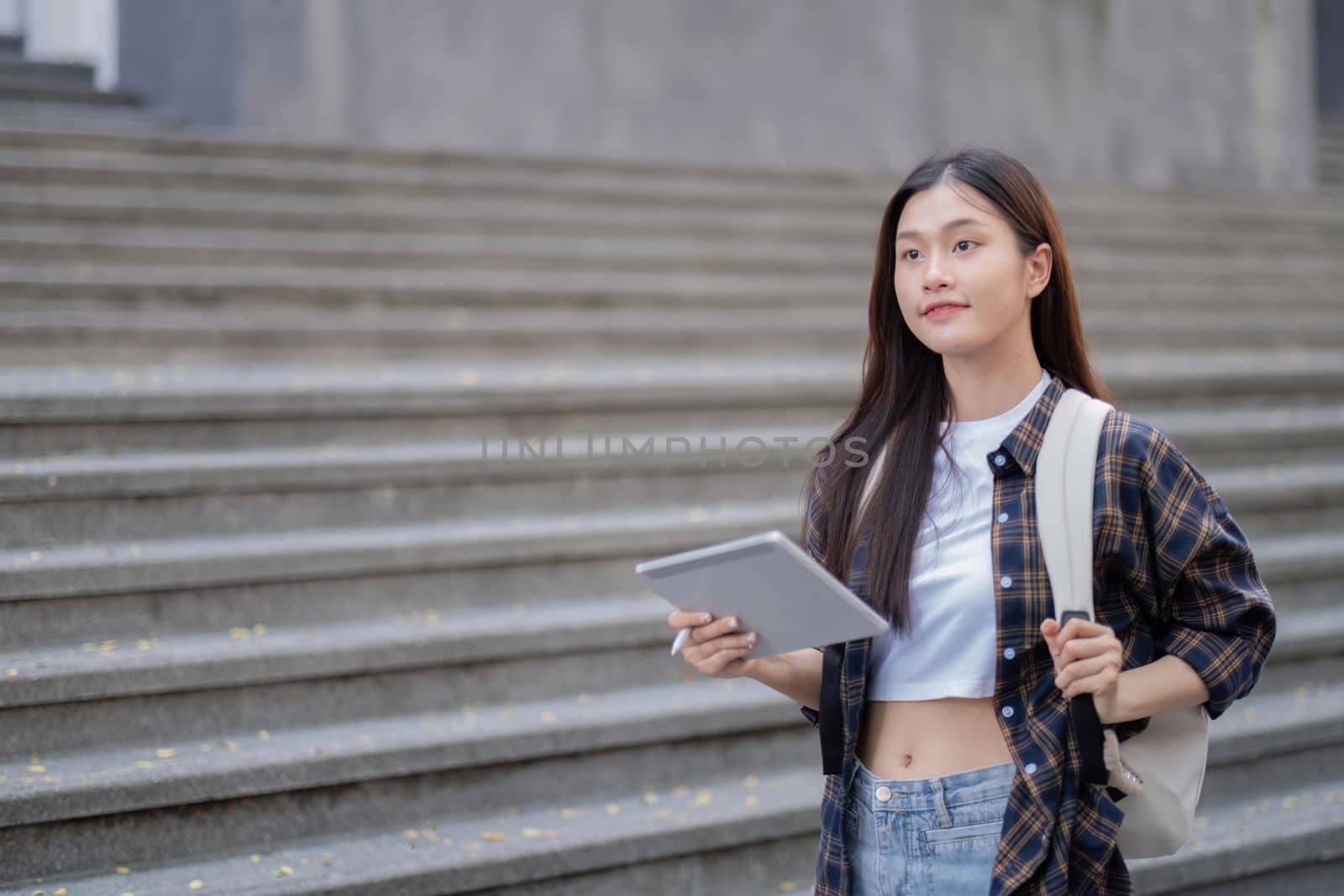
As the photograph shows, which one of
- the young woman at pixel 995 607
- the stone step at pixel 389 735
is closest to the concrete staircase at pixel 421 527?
the stone step at pixel 389 735

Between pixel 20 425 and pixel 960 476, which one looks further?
pixel 20 425

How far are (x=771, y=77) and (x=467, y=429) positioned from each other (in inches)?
217

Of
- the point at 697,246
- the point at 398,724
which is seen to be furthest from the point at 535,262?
the point at 398,724

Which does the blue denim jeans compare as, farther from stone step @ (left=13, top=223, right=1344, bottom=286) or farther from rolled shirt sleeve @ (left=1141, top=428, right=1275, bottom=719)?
stone step @ (left=13, top=223, right=1344, bottom=286)

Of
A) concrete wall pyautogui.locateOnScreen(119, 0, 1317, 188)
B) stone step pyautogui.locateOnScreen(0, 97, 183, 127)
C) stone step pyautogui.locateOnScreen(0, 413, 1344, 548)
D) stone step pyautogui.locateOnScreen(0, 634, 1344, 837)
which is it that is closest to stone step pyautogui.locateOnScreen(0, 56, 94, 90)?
stone step pyautogui.locateOnScreen(0, 97, 183, 127)

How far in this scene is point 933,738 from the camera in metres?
1.84

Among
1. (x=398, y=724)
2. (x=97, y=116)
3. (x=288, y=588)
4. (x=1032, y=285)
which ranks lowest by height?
(x=398, y=724)

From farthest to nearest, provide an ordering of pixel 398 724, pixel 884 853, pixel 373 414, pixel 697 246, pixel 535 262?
pixel 697 246 < pixel 535 262 < pixel 373 414 < pixel 398 724 < pixel 884 853

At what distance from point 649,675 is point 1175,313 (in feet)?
13.7

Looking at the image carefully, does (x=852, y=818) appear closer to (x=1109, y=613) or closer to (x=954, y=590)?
(x=954, y=590)

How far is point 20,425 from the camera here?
13.0 feet

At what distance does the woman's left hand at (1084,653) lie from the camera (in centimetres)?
165

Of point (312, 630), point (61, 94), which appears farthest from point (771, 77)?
point (312, 630)

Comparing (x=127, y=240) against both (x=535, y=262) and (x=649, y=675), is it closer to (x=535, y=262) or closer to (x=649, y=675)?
(x=535, y=262)
